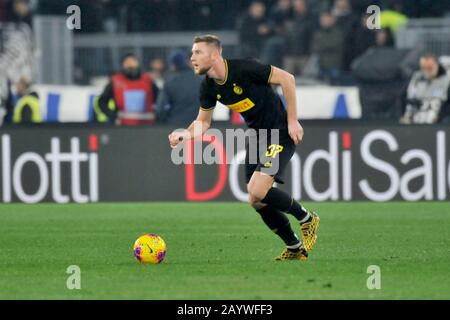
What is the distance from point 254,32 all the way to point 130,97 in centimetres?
370

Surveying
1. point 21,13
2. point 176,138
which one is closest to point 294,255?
point 176,138

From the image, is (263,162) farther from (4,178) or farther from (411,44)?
(411,44)

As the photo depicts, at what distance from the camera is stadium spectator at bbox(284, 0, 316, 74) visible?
22.3 meters

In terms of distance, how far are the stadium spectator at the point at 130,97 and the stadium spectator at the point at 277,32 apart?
125 inches

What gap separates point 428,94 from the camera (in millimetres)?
18875

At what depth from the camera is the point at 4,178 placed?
18.0 m

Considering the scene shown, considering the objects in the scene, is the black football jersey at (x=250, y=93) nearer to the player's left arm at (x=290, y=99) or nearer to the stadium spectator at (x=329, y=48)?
the player's left arm at (x=290, y=99)

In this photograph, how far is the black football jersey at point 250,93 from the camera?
10.8 metres

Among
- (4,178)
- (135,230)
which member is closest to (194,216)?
(135,230)

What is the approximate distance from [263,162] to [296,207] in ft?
1.60
